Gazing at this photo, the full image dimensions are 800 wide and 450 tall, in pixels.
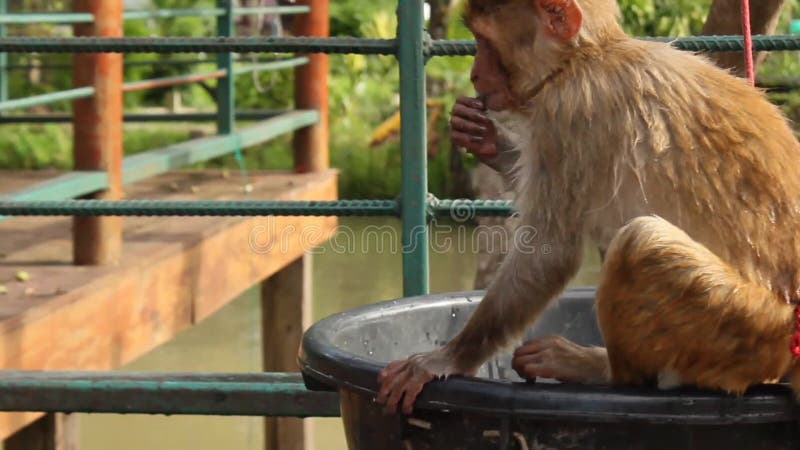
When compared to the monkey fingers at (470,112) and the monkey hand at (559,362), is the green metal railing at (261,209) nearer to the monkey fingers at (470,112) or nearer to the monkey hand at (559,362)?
the monkey fingers at (470,112)

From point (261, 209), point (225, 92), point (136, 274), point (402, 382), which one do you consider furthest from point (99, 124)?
point (402, 382)

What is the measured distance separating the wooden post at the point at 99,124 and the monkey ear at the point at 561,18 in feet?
9.01

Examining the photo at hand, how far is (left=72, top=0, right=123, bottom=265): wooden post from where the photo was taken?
4801mm

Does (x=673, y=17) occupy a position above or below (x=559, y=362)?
above

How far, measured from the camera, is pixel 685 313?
2049 millimetres

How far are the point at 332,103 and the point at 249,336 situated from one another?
4696mm

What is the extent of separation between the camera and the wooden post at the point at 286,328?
6.92 m

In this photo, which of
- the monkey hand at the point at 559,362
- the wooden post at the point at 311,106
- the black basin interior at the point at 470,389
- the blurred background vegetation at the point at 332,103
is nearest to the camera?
the black basin interior at the point at 470,389

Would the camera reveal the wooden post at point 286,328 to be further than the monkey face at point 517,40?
Yes

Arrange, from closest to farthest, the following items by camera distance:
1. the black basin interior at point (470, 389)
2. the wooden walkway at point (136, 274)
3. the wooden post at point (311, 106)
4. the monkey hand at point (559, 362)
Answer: the black basin interior at point (470, 389)
the monkey hand at point (559, 362)
the wooden walkway at point (136, 274)
the wooden post at point (311, 106)

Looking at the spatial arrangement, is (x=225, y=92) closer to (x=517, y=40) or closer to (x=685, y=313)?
(x=517, y=40)

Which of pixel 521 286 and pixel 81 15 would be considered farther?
pixel 81 15

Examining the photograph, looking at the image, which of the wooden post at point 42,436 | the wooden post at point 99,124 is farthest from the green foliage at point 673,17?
the wooden post at point 42,436

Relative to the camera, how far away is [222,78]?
6.83 meters
